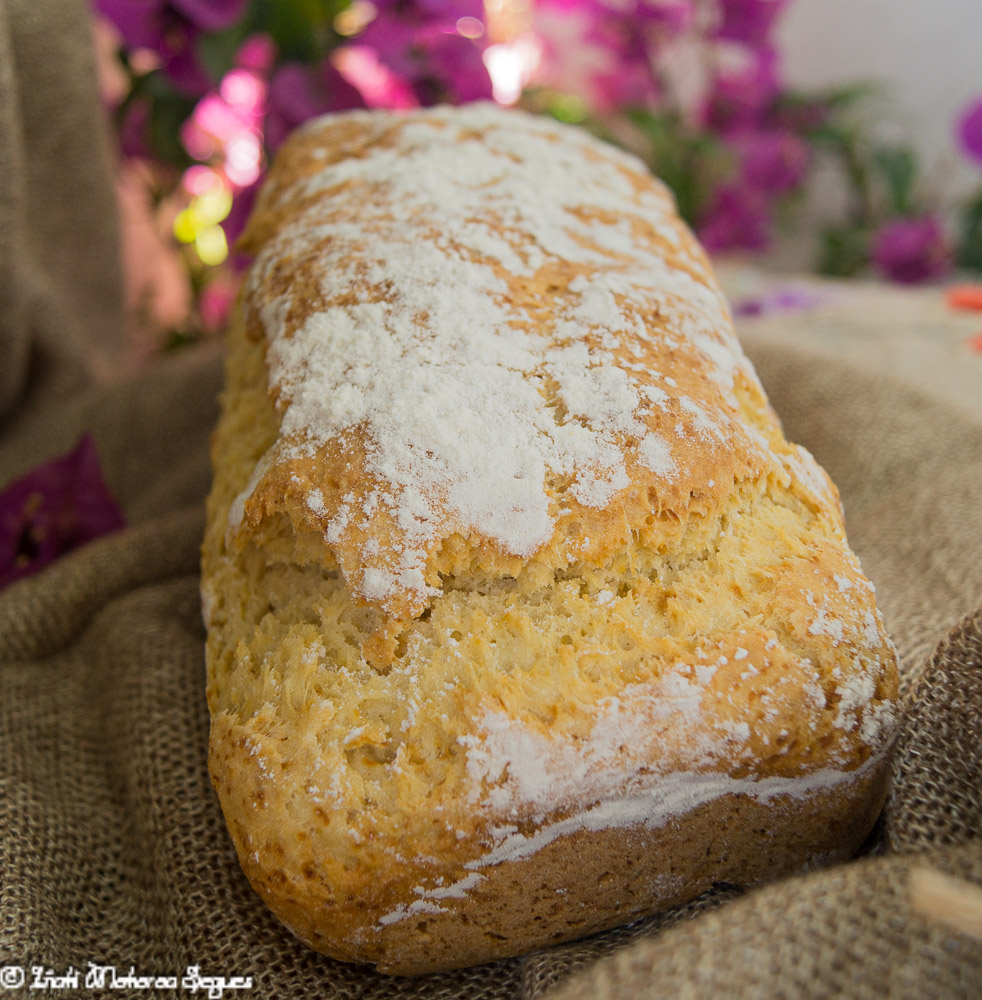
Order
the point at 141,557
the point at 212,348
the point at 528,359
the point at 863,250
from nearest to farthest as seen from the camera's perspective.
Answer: the point at 528,359 < the point at 141,557 < the point at 212,348 < the point at 863,250

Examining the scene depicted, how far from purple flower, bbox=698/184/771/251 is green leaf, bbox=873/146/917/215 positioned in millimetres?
318

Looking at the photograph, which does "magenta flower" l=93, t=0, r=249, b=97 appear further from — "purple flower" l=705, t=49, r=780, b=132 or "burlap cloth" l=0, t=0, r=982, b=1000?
"purple flower" l=705, t=49, r=780, b=132

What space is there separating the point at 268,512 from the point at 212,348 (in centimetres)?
99

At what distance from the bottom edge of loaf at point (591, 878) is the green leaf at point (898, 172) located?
205cm

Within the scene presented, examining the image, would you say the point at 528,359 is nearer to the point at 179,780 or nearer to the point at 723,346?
the point at 723,346

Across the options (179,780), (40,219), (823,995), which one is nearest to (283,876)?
(179,780)

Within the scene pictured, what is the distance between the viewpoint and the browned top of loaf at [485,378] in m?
0.69

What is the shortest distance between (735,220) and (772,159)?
6.7 inches

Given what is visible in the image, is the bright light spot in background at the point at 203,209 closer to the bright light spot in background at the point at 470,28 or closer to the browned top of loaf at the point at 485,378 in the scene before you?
the bright light spot in background at the point at 470,28

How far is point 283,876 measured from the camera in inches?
24.5

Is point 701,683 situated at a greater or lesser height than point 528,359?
lesser

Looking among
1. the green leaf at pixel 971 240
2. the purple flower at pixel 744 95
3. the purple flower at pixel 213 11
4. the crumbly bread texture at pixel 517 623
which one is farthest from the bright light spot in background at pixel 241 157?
the green leaf at pixel 971 240

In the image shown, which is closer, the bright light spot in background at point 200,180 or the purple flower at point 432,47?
the purple flower at point 432,47

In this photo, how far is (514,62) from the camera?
97.3 inches
